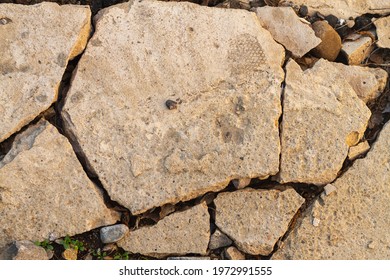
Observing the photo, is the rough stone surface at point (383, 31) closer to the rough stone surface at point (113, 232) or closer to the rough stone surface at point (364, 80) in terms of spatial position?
the rough stone surface at point (364, 80)

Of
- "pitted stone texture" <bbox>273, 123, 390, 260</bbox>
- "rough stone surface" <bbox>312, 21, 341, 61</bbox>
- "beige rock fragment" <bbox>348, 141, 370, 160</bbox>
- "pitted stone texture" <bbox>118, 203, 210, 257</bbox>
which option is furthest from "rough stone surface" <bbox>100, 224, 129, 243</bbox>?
"rough stone surface" <bbox>312, 21, 341, 61</bbox>

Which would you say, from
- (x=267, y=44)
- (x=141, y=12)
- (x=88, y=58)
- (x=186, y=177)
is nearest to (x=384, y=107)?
(x=267, y=44)

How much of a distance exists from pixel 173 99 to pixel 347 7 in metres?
1.13

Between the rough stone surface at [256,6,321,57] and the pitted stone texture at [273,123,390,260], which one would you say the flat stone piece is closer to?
the rough stone surface at [256,6,321,57]

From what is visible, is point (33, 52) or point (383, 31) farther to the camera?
point (383, 31)

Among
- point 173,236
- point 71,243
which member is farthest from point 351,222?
point 71,243

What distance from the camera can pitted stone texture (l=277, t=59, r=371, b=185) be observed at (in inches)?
104

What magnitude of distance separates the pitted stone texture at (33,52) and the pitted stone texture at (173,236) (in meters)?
0.71

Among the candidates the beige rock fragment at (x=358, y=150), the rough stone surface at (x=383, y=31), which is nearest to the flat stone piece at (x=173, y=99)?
the beige rock fragment at (x=358, y=150)

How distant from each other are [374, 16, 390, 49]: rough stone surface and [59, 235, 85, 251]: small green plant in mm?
1813

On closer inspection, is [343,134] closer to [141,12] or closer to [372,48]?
[372,48]

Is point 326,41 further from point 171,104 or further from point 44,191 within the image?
point 44,191

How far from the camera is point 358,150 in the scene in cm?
276

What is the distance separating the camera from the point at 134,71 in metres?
2.62
